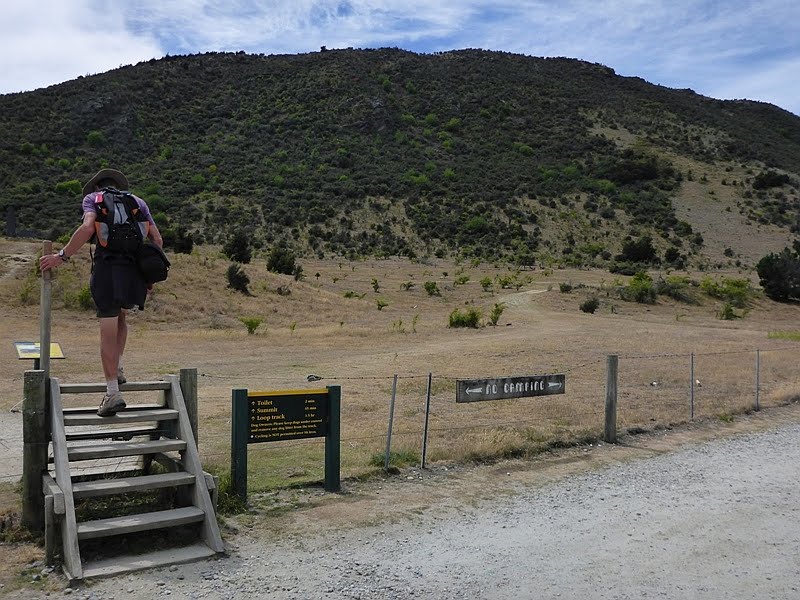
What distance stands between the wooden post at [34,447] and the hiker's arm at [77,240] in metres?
0.86

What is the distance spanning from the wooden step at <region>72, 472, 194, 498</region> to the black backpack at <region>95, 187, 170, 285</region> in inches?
62.6

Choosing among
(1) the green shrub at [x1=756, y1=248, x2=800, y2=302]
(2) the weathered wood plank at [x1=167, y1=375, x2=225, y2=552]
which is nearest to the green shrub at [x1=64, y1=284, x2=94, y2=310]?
(2) the weathered wood plank at [x1=167, y1=375, x2=225, y2=552]

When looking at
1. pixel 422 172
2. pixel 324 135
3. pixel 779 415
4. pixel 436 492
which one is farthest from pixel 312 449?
pixel 324 135

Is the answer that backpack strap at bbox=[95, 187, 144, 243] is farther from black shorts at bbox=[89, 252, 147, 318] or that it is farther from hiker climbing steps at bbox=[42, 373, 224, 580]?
hiker climbing steps at bbox=[42, 373, 224, 580]

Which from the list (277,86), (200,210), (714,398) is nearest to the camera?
(714,398)

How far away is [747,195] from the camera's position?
74.7 meters

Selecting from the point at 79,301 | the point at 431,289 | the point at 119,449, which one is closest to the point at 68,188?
the point at 431,289

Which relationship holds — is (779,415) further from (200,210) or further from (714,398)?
(200,210)

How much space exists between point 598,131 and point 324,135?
34.4 m

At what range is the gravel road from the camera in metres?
5.14

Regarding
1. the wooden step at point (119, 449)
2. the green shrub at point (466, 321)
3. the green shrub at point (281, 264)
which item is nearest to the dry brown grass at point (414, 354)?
the green shrub at point (466, 321)

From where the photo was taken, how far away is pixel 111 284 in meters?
5.93

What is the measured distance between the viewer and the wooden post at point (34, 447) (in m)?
5.78

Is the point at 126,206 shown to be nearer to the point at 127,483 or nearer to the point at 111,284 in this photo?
the point at 111,284
